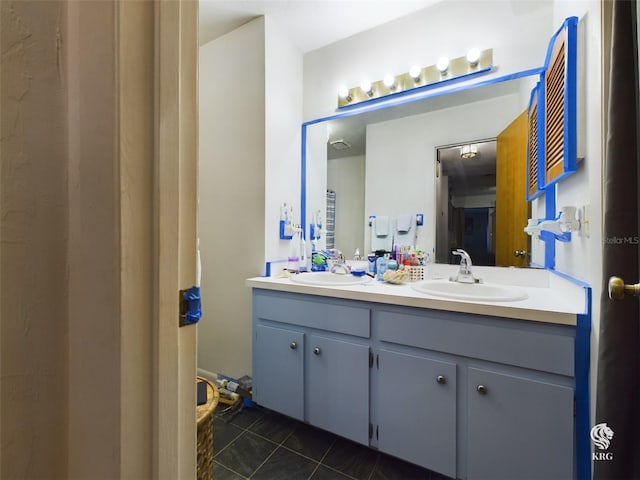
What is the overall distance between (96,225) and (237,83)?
6.45 feet

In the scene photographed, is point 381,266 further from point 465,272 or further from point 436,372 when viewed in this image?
point 436,372

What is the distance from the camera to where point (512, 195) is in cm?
156

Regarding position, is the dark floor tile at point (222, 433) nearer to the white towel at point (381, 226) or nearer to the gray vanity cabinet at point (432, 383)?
the gray vanity cabinet at point (432, 383)

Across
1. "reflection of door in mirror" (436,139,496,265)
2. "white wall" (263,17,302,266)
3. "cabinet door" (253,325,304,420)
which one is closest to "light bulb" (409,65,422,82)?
"reflection of door in mirror" (436,139,496,265)

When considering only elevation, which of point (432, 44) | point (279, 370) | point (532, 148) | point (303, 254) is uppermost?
point (432, 44)

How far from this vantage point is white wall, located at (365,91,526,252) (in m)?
1.61

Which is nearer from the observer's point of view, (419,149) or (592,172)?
(592,172)

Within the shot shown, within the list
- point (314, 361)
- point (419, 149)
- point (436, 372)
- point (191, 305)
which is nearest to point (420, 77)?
point (419, 149)

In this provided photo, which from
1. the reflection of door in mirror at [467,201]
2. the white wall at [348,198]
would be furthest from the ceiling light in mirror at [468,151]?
the white wall at [348,198]

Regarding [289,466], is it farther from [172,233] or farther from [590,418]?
[172,233]

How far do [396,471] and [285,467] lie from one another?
1.71 ft

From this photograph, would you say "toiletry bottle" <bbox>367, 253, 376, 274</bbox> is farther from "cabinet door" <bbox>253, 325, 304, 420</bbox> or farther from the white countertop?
"cabinet door" <bbox>253, 325, 304, 420</bbox>

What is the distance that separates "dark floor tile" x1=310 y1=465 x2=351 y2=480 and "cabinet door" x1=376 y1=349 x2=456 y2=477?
0.22 m

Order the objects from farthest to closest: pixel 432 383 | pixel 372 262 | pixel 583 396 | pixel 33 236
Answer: pixel 372 262, pixel 432 383, pixel 583 396, pixel 33 236
